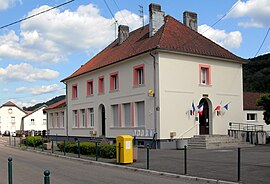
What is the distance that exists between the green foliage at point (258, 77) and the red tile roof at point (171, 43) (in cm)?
2768

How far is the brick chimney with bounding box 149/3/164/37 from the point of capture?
30.5 meters

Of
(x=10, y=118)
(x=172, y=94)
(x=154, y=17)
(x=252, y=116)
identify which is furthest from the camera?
(x=10, y=118)

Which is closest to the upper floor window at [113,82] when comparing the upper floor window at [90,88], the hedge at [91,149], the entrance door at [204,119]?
the upper floor window at [90,88]

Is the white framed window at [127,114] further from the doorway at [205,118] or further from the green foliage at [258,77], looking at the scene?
the green foliage at [258,77]

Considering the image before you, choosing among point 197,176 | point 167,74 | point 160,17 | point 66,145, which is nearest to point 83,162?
point 66,145

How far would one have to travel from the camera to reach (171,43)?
1104 inches

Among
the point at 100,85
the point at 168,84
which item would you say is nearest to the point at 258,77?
the point at 100,85

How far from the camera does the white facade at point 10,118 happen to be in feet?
315

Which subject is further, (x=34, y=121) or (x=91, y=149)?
(x=34, y=121)

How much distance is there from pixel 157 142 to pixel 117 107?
23.5 feet

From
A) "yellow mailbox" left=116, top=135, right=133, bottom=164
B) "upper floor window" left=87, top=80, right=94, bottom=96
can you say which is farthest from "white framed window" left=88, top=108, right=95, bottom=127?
"yellow mailbox" left=116, top=135, right=133, bottom=164

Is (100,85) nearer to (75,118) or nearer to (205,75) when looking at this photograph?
(75,118)

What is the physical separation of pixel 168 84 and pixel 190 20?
10.1 metres

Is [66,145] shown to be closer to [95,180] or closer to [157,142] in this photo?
[157,142]
